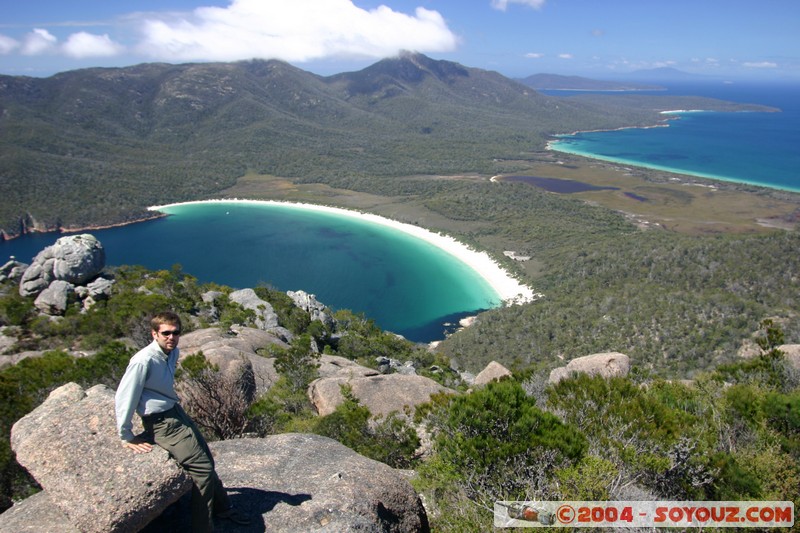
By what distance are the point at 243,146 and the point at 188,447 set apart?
205 metres

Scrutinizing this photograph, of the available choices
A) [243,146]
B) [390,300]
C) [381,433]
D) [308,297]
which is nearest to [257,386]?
[381,433]

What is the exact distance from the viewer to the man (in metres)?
6.32

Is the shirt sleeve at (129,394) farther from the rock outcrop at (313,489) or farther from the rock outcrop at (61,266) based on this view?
the rock outcrop at (61,266)

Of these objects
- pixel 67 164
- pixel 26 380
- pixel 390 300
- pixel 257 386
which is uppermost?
pixel 67 164

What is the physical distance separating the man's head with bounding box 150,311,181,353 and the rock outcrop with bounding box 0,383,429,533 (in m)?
1.59

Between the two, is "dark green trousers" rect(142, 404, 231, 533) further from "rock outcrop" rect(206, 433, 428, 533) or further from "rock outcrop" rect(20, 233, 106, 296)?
"rock outcrop" rect(20, 233, 106, 296)

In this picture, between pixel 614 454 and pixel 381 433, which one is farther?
pixel 381 433

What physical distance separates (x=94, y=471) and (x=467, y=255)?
88.6m

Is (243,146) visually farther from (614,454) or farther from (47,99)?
(614,454)

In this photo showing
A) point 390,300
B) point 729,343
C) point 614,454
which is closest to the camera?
point 614,454

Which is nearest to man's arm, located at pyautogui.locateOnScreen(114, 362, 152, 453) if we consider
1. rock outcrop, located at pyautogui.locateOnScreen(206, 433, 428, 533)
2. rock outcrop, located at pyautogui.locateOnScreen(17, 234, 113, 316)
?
rock outcrop, located at pyautogui.locateOnScreen(206, 433, 428, 533)

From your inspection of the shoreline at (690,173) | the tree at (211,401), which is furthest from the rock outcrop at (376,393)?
the shoreline at (690,173)

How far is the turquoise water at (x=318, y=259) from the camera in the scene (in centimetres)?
7275

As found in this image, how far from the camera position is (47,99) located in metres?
194
